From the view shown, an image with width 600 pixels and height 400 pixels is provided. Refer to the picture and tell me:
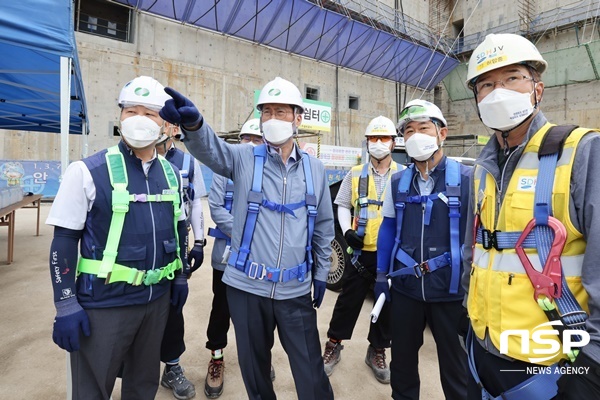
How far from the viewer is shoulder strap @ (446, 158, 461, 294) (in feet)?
6.75

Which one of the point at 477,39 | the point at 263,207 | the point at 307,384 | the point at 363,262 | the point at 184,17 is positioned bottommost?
the point at 307,384

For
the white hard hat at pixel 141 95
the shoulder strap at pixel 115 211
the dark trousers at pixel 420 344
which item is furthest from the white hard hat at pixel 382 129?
the shoulder strap at pixel 115 211

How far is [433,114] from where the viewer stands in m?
2.43

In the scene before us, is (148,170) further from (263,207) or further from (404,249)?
(404,249)

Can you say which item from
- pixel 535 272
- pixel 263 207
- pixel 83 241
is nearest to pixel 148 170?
pixel 83 241

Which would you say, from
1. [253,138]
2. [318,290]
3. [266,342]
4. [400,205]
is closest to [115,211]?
[266,342]

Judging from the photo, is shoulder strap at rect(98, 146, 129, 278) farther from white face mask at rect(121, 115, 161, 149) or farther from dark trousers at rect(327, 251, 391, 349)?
dark trousers at rect(327, 251, 391, 349)

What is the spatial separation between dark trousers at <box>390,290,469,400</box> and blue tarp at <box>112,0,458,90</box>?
15.8 metres

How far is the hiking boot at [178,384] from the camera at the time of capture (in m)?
2.53

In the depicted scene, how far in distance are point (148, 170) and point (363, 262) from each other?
2.11 metres

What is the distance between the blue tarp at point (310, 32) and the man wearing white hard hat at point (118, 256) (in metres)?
15.9

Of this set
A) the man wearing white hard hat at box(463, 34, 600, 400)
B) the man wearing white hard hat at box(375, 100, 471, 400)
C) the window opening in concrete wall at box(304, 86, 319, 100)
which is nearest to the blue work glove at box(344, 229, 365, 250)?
the man wearing white hard hat at box(375, 100, 471, 400)

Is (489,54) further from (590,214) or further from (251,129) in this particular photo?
(251,129)

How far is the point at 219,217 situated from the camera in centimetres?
291
